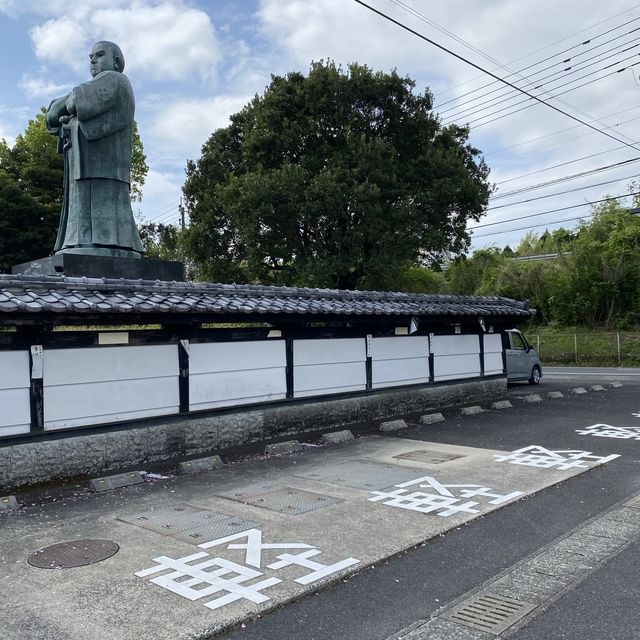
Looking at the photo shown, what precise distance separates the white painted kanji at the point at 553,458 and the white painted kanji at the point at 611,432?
65.4 inches

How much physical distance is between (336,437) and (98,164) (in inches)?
288

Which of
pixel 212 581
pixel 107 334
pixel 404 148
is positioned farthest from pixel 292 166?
pixel 212 581

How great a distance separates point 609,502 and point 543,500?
715 millimetres

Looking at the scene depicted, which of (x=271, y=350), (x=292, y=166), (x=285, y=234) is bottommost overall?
(x=271, y=350)

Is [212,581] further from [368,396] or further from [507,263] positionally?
[507,263]

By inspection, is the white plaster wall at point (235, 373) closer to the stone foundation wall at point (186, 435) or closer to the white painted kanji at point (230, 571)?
the stone foundation wall at point (186, 435)

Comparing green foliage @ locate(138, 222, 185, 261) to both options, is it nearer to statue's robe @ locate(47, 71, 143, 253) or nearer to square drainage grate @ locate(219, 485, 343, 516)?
statue's robe @ locate(47, 71, 143, 253)

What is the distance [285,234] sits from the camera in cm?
2152

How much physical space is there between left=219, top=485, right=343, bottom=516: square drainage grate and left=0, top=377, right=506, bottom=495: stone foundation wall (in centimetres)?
228

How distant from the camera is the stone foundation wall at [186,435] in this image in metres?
7.74

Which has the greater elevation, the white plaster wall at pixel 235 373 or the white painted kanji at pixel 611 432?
the white plaster wall at pixel 235 373

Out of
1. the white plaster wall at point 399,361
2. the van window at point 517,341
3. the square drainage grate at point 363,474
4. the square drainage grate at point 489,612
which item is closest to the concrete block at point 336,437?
the square drainage grate at point 363,474

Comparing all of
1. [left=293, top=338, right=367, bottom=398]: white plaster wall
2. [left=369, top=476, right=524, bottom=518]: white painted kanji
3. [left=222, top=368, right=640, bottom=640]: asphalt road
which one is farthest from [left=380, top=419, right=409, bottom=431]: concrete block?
[left=222, top=368, right=640, bottom=640]: asphalt road

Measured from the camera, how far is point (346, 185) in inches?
780
